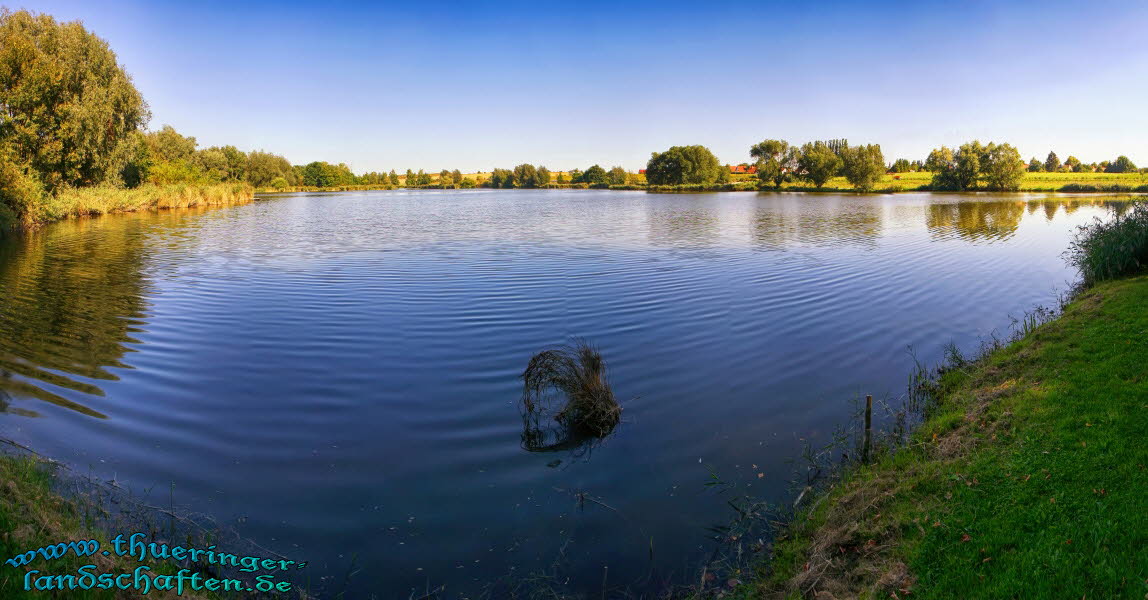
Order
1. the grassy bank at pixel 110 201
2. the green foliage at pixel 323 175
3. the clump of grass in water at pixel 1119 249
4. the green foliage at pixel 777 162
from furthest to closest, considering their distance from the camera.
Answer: the green foliage at pixel 323 175
the green foliage at pixel 777 162
the grassy bank at pixel 110 201
the clump of grass in water at pixel 1119 249

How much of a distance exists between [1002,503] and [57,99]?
152ft

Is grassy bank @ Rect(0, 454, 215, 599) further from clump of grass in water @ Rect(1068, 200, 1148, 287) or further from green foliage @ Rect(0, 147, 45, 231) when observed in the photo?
green foliage @ Rect(0, 147, 45, 231)

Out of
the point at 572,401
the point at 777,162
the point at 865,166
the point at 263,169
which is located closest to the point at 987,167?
the point at 865,166

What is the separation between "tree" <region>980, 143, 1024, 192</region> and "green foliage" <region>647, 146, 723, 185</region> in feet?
179

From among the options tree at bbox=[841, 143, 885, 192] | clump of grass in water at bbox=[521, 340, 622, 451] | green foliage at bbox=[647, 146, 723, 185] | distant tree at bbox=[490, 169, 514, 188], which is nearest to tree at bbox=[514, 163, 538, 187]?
distant tree at bbox=[490, 169, 514, 188]

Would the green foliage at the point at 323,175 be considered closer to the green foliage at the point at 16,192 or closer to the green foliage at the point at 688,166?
the green foliage at the point at 688,166

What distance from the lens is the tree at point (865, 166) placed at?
98.4 m

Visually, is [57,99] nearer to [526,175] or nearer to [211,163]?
[211,163]

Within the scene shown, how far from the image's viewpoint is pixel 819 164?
107 meters

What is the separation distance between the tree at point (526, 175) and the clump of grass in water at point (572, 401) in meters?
189

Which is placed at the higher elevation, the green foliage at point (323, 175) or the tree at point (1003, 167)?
the green foliage at point (323, 175)

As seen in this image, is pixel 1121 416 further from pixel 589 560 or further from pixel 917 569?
pixel 589 560

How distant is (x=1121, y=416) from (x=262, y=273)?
63.7 feet

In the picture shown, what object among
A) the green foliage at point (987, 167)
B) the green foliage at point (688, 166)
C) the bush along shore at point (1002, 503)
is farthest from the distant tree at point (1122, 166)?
the bush along shore at point (1002, 503)
